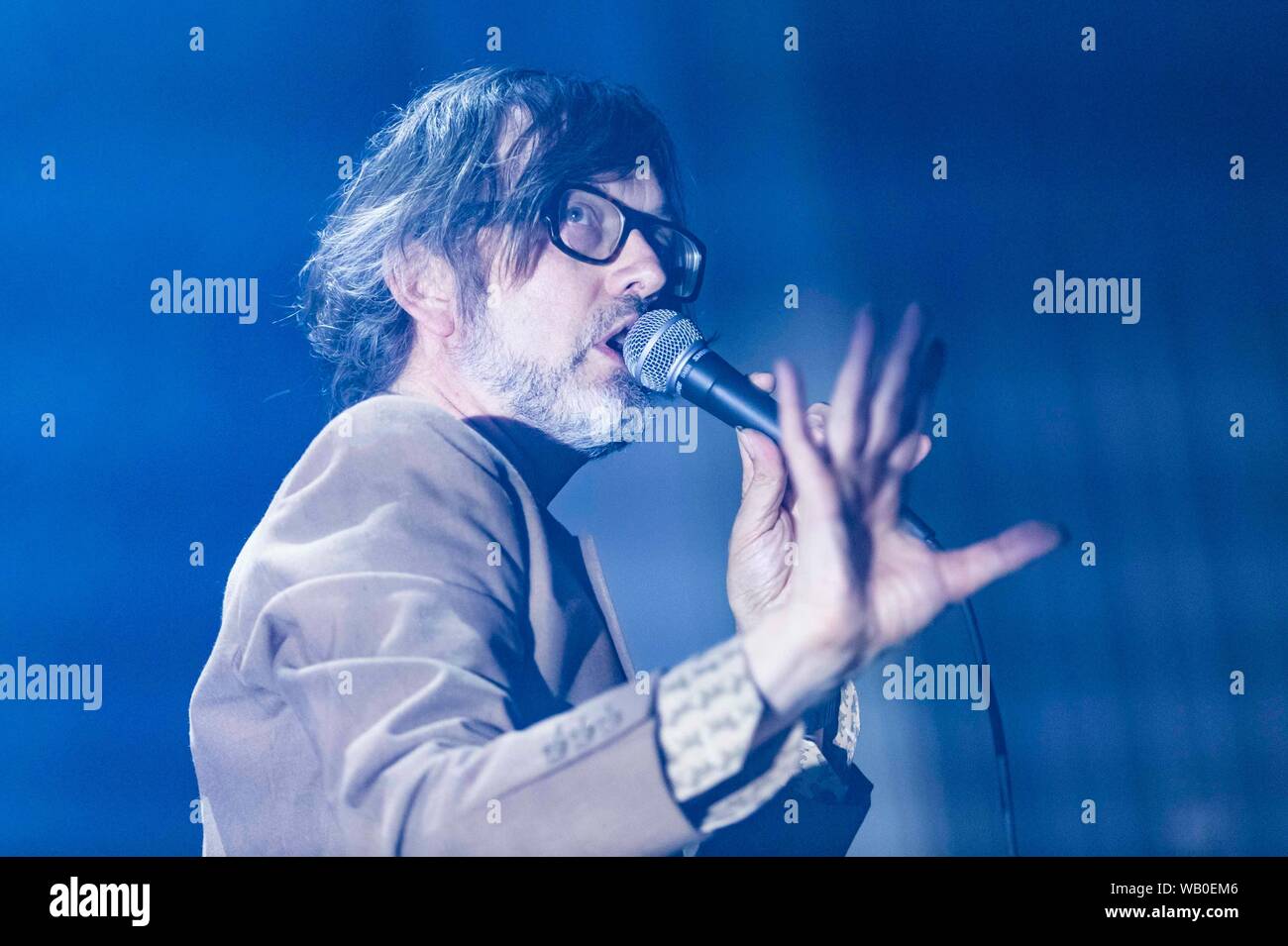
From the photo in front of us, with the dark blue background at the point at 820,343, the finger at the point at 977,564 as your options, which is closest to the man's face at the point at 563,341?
the dark blue background at the point at 820,343

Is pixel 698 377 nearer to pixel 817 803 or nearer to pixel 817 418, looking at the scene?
pixel 817 418

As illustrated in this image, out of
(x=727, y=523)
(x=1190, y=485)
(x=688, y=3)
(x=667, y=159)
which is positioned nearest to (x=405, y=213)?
(x=667, y=159)

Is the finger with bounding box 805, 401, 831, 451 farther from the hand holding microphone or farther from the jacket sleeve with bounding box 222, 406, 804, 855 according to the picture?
the jacket sleeve with bounding box 222, 406, 804, 855

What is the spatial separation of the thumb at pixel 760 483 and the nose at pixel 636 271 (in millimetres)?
316

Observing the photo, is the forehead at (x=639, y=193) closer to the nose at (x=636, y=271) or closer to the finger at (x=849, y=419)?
the nose at (x=636, y=271)

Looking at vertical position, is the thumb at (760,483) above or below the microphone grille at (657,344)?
below

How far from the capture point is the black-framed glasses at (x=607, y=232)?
2.10m

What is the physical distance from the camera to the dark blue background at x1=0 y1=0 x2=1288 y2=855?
217 centimetres

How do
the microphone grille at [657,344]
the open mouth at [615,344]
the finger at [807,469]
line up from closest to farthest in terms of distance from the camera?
the finger at [807,469], the microphone grille at [657,344], the open mouth at [615,344]

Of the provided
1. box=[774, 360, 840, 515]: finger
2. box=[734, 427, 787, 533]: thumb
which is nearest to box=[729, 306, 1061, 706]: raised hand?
box=[774, 360, 840, 515]: finger

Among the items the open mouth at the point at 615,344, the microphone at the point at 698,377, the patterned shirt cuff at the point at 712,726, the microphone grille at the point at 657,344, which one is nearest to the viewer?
the patterned shirt cuff at the point at 712,726

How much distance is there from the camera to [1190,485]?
2.24m

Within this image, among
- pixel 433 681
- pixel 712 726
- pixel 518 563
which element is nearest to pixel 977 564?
pixel 712 726

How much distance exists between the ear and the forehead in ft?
1.11
